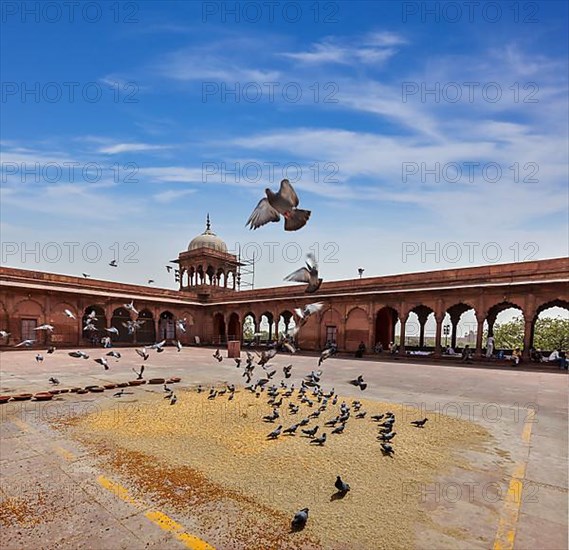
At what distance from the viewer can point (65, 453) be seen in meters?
5.42

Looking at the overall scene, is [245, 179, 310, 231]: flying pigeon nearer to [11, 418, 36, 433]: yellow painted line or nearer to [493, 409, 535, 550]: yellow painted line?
[493, 409, 535, 550]: yellow painted line

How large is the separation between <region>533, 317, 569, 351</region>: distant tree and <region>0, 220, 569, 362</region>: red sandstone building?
45.5 ft

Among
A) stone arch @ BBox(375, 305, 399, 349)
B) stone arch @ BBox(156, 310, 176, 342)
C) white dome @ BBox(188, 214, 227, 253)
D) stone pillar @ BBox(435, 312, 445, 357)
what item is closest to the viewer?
stone pillar @ BBox(435, 312, 445, 357)

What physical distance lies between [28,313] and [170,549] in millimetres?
27633

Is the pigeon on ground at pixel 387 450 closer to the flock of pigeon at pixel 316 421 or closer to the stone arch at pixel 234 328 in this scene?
the flock of pigeon at pixel 316 421

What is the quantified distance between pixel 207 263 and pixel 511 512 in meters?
38.4

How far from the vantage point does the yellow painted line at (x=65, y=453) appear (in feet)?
17.3

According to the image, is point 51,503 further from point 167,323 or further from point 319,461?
point 167,323

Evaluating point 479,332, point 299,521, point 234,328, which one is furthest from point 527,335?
point 234,328

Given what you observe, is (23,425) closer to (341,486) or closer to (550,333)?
(341,486)

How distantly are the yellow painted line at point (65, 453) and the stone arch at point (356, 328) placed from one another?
2242 centimetres

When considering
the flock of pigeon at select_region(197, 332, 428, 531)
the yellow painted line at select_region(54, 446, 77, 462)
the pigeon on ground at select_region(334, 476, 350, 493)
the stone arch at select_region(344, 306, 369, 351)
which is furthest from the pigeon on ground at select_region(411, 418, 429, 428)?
the stone arch at select_region(344, 306, 369, 351)

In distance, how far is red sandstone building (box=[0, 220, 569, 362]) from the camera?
809 inches

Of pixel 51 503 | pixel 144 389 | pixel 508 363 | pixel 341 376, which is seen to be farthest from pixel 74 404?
pixel 508 363
